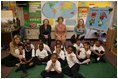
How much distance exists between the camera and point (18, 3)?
12.5 feet

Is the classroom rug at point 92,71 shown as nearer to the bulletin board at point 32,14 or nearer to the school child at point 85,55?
the school child at point 85,55

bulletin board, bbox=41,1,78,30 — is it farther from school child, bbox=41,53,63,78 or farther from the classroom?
school child, bbox=41,53,63,78

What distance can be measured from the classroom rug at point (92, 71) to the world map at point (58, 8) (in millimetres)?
2199

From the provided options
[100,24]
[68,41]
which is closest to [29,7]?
[68,41]

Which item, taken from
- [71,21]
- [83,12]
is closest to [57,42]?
[71,21]

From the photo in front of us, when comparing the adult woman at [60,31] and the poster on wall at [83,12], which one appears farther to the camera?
the poster on wall at [83,12]

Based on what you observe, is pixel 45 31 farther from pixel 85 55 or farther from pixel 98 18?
pixel 98 18

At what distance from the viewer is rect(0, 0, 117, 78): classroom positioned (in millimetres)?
2199

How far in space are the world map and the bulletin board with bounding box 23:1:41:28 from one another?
0.23 metres

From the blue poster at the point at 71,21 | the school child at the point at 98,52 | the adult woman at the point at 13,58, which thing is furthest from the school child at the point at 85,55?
the blue poster at the point at 71,21

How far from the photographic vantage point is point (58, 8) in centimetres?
402

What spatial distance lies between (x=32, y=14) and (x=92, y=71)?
9.69 ft

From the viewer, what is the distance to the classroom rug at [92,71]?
83.7 inches

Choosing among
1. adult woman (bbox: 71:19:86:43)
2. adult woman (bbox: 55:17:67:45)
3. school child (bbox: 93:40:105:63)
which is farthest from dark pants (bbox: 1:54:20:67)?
school child (bbox: 93:40:105:63)
